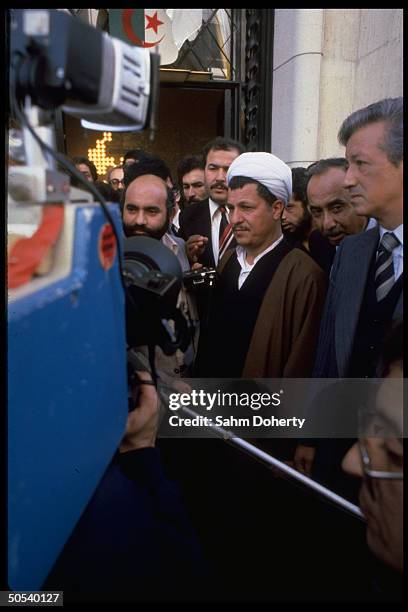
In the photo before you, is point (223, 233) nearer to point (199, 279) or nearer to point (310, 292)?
point (199, 279)

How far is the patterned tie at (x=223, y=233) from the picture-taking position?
98.3 inches

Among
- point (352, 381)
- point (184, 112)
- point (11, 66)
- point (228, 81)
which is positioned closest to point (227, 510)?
point (352, 381)

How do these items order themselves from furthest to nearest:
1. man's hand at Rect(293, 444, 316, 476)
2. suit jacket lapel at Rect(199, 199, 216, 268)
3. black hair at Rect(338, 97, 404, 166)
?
suit jacket lapel at Rect(199, 199, 216, 268)
man's hand at Rect(293, 444, 316, 476)
black hair at Rect(338, 97, 404, 166)

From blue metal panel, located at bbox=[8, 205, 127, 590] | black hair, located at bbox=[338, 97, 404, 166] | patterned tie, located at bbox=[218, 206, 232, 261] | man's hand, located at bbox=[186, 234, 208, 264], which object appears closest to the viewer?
blue metal panel, located at bbox=[8, 205, 127, 590]

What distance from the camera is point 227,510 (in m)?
1.76

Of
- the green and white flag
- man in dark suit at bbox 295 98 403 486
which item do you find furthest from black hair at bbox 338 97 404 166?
the green and white flag

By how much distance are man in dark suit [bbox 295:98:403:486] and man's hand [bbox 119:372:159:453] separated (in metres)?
0.63

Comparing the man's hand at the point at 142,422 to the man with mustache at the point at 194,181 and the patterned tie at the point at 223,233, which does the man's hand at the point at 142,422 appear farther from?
the man with mustache at the point at 194,181

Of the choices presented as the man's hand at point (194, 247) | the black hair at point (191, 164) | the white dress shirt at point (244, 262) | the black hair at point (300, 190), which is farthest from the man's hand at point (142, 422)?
the black hair at point (191, 164)

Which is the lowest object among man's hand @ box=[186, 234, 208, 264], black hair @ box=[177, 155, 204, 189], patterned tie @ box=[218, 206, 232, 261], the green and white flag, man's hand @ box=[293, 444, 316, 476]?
man's hand @ box=[293, 444, 316, 476]

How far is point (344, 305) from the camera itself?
1.47 metres

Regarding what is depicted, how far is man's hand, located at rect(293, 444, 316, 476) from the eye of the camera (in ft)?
5.40

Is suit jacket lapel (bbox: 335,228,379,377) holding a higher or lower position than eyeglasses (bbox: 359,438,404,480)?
higher

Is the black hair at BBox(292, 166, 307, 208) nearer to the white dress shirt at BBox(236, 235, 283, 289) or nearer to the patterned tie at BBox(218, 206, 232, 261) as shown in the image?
the patterned tie at BBox(218, 206, 232, 261)
